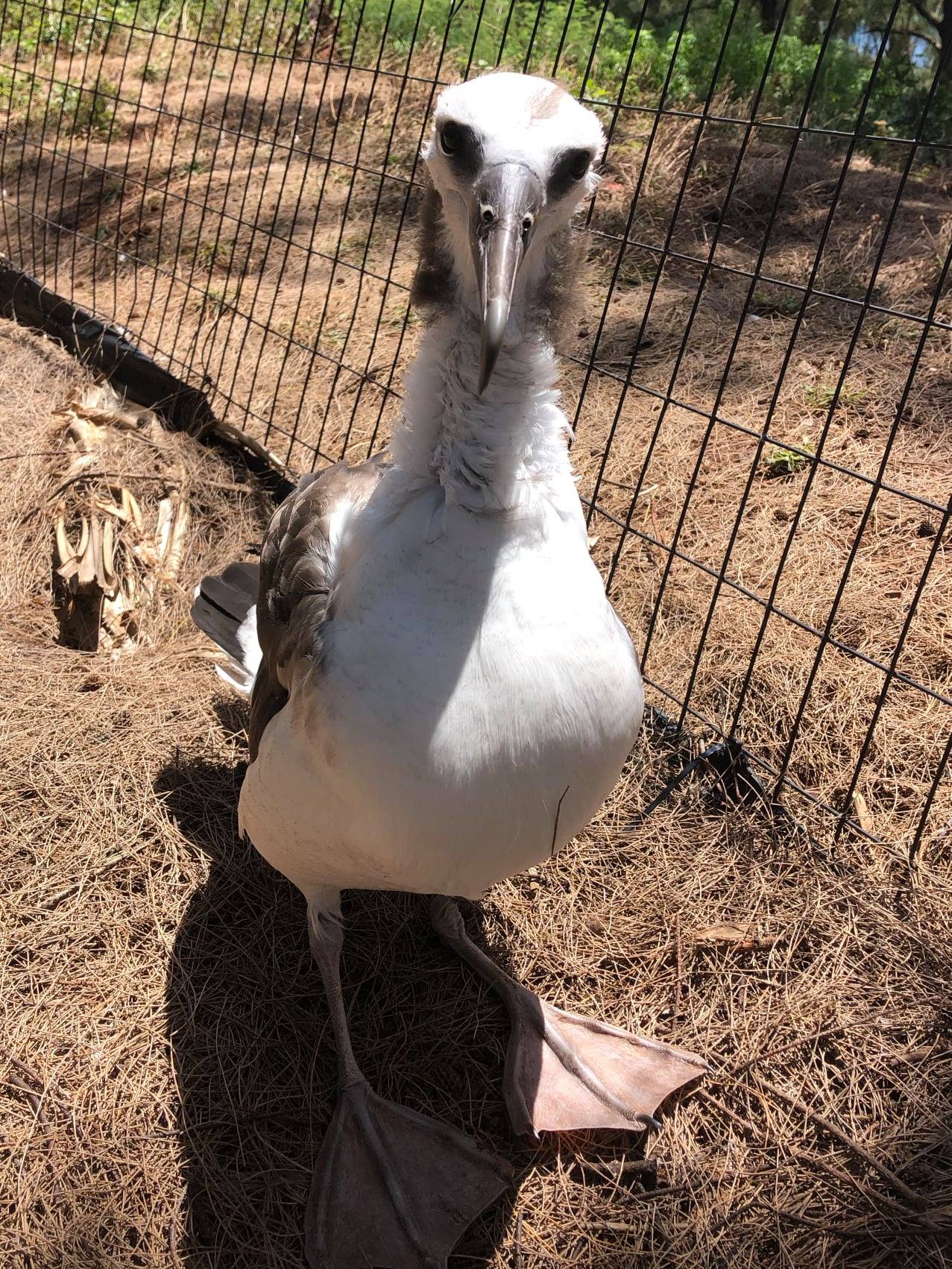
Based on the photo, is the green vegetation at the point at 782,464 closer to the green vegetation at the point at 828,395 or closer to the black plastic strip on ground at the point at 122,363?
the green vegetation at the point at 828,395

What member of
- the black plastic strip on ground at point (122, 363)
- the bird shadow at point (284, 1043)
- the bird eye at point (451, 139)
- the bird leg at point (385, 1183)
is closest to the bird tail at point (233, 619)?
the bird shadow at point (284, 1043)

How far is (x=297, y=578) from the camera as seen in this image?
2.46 metres

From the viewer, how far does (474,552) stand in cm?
212

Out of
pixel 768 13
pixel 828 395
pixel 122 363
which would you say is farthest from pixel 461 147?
pixel 768 13

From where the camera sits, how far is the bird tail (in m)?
3.62

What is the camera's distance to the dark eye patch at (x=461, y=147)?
189 cm

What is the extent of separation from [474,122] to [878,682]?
8.56 feet

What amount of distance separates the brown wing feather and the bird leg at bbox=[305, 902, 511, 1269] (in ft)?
2.14

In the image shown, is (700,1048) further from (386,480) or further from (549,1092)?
(386,480)

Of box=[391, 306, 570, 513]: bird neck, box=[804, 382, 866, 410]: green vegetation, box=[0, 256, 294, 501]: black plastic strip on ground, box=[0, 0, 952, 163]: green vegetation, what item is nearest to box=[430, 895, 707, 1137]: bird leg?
box=[391, 306, 570, 513]: bird neck

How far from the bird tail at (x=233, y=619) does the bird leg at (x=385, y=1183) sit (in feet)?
3.67

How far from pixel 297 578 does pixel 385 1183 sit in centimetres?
155

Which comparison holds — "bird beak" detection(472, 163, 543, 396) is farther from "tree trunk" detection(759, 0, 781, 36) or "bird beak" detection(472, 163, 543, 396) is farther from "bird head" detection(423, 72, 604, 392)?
"tree trunk" detection(759, 0, 781, 36)

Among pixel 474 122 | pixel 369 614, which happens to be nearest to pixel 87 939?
pixel 369 614
